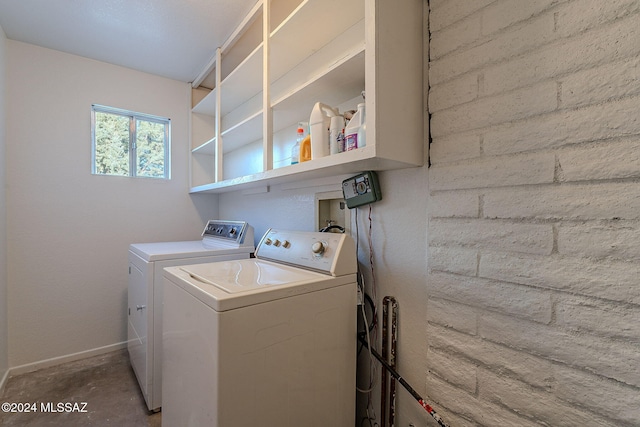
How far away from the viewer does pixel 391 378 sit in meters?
1.19

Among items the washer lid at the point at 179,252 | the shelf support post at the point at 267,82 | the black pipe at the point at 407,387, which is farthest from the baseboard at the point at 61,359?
A: the black pipe at the point at 407,387

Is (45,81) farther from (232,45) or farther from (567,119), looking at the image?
(567,119)

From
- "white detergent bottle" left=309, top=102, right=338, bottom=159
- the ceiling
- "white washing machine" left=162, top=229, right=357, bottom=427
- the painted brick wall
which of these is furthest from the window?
the painted brick wall

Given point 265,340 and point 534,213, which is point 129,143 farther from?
point 534,213

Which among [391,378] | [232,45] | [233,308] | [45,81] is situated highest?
[232,45]

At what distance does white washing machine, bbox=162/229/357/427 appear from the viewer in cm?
87

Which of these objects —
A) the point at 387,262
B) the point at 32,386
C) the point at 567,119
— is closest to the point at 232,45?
the point at 387,262

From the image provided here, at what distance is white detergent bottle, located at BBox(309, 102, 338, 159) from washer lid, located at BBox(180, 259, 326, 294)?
0.54 meters

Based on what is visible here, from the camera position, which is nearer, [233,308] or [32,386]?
[233,308]

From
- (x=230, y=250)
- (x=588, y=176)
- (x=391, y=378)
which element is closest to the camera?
(x=588, y=176)

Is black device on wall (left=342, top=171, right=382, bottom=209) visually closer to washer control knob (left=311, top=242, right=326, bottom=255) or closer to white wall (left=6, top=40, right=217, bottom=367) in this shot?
washer control knob (left=311, top=242, right=326, bottom=255)

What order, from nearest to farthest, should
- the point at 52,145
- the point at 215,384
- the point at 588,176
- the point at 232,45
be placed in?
the point at 588,176, the point at 215,384, the point at 232,45, the point at 52,145

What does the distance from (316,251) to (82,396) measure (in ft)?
6.40

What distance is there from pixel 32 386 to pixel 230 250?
Result: 1676 millimetres
